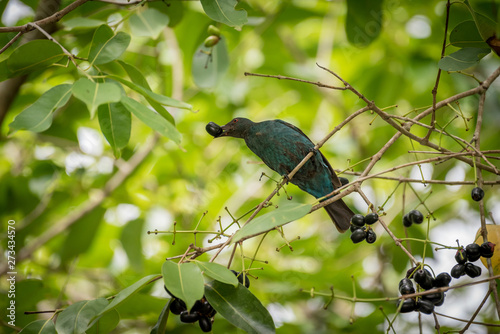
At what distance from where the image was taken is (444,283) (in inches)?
84.2

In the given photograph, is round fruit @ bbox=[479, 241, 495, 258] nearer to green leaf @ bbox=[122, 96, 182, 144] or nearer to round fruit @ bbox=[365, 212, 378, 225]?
round fruit @ bbox=[365, 212, 378, 225]

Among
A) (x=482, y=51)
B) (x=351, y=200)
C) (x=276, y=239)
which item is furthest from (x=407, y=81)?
(x=482, y=51)

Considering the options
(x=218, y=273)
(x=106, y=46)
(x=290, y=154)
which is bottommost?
(x=290, y=154)

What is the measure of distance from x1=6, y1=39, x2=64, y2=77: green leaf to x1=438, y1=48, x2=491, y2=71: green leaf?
1.93 m

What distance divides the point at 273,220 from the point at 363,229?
2.22 feet

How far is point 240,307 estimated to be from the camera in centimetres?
210

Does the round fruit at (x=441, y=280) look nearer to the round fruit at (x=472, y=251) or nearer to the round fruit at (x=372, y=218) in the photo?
the round fruit at (x=472, y=251)

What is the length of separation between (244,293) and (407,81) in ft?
12.3

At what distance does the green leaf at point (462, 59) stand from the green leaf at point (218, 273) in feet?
4.79

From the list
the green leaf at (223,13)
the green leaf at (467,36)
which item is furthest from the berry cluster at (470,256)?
the green leaf at (223,13)

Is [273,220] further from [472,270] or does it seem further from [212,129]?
[212,129]

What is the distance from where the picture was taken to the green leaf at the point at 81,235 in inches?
161

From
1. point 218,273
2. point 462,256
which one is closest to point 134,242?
point 218,273

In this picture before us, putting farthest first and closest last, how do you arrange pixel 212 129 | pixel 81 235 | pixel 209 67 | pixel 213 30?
pixel 81 235 < pixel 209 67 < pixel 212 129 < pixel 213 30
